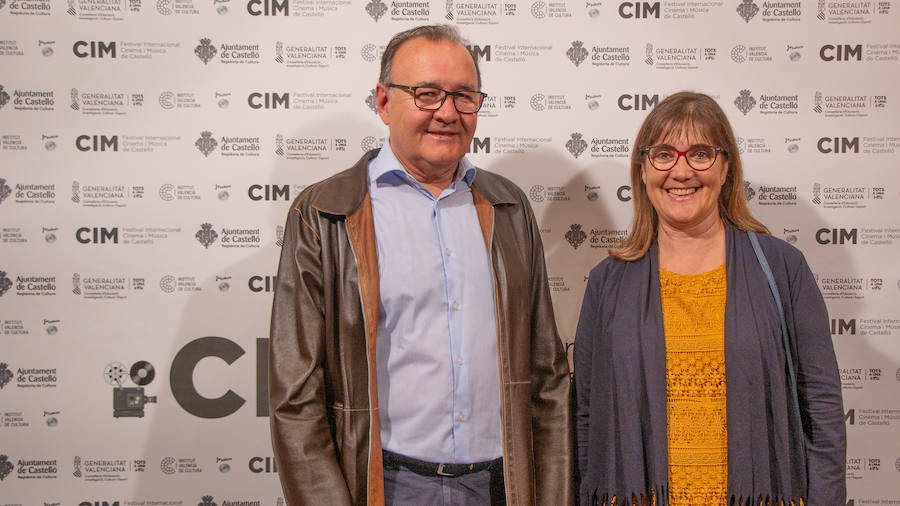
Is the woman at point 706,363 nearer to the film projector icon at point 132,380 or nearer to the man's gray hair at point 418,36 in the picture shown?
the man's gray hair at point 418,36

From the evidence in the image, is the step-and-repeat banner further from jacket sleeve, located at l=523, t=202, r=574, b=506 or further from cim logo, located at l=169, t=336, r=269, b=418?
jacket sleeve, located at l=523, t=202, r=574, b=506

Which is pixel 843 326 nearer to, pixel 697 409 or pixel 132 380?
pixel 697 409

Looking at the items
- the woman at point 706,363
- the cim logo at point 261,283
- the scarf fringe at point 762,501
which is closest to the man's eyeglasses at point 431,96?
the woman at point 706,363

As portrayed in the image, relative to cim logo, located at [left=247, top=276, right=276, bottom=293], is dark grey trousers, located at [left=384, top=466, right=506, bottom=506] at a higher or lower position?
lower

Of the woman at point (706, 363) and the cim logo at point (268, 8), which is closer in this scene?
the woman at point (706, 363)

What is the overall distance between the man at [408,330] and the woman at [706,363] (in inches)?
9.0

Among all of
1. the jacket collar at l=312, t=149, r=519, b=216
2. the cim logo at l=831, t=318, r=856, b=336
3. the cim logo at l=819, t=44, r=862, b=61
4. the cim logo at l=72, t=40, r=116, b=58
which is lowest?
the cim logo at l=831, t=318, r=856, b=336

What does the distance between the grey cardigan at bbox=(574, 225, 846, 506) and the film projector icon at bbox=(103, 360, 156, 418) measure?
1734 millimetres

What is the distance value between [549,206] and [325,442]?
135 centimetres

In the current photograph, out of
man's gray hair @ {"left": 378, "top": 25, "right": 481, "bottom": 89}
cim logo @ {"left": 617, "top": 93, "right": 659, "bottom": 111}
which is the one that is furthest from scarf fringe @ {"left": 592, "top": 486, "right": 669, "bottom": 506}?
cim logo @ {"left": 617, "top": 93, "right": 659, "bottom": 111}

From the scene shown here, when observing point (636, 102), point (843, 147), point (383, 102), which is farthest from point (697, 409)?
point (843, 147)

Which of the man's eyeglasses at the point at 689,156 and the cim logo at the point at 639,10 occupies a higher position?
the cim logo at the point at 639,10

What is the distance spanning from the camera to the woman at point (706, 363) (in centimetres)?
164

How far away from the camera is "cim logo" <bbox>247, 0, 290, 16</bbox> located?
2.43 m
